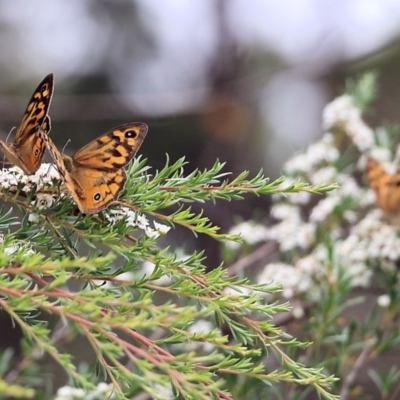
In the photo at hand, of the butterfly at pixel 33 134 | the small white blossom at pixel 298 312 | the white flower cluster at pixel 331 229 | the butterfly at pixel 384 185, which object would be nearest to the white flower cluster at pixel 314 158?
the white flower cluster at pixel 331 229

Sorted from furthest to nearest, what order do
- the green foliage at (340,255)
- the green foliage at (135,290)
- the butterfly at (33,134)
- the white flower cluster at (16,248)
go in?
the green foliage at (340,255) → the butterfly at (33,134) → the white flower cluster at (16,248) → the green foliage at (135,290)

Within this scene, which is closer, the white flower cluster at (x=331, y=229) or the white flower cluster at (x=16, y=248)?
the white flower cluster at (x=16, y=248)

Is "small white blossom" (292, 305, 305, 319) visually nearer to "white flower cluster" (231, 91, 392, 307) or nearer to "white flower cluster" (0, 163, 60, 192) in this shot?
"white flower cluster" (231, 91, 392, 307)

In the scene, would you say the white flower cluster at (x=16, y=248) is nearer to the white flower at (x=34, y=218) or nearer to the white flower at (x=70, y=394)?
the white flower at (x=34, y=218)

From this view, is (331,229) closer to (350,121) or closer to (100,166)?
(350,121)

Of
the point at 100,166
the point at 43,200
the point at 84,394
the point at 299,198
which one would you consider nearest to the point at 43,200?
the point at 43,200

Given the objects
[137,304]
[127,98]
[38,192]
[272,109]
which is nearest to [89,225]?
[38,192]

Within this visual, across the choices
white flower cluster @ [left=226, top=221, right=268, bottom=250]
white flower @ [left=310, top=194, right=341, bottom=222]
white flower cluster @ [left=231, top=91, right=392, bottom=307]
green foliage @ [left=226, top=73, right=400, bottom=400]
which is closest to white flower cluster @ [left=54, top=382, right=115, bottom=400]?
green foliage @ [left=226, top=73, right=400, bottom=400]
